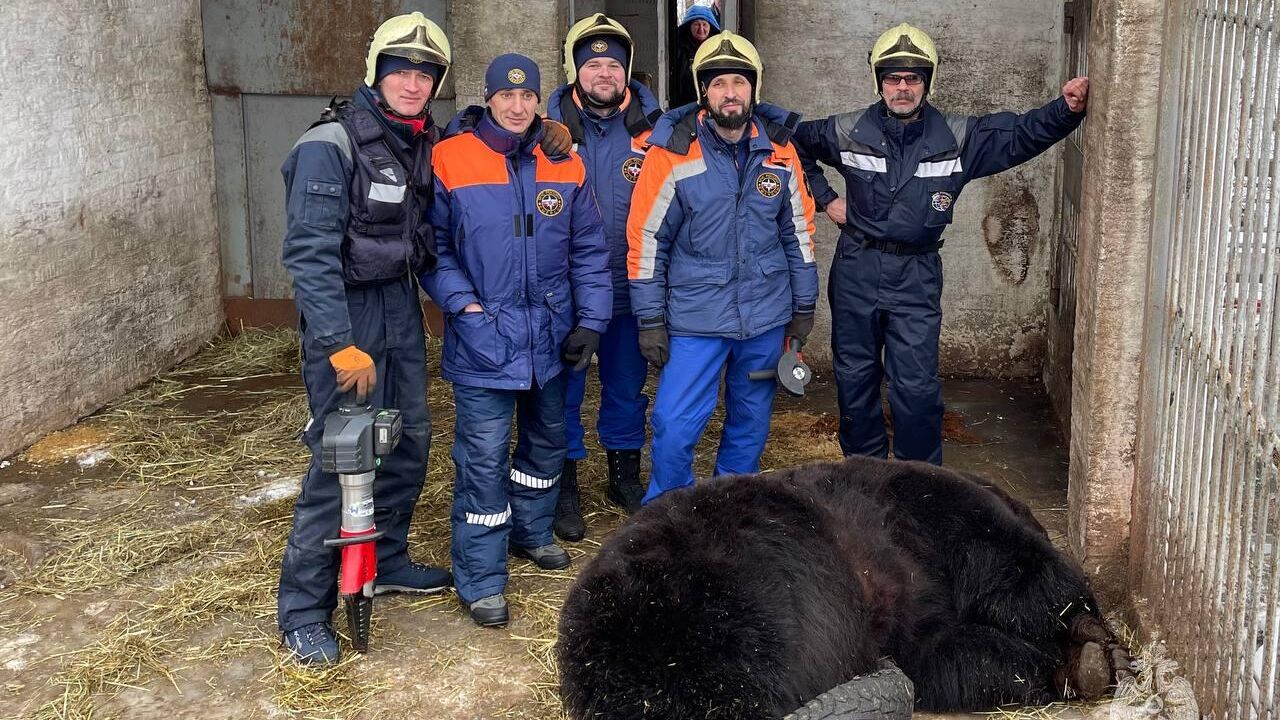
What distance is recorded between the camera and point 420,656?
4.30 m

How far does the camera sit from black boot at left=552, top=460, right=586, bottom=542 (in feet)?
17.5

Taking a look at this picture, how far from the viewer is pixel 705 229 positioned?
497cm

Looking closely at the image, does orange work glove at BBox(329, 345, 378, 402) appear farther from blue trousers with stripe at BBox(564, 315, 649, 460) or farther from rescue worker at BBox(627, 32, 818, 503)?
blue trousers with stripe at BBox(564, 315, 649, 460)

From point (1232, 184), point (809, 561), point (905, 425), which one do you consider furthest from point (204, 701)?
point (1232, 184)

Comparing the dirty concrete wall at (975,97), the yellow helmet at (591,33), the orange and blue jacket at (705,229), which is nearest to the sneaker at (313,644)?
the orange and blue jacket at (705,229)

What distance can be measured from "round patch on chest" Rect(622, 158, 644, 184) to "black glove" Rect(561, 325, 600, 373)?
97 centimetres

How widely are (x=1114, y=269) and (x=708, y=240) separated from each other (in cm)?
149

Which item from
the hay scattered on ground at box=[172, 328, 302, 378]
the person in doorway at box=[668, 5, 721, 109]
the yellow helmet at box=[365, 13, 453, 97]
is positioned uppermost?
the person in doorway at box=[668, 5, 721, 109]

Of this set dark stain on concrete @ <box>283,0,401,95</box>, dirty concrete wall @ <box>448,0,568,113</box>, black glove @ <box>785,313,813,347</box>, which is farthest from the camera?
dark stain on concrete @ <box>283,0,401,95</box>

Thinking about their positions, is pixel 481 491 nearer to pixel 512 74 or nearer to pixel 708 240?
pixel 708 240

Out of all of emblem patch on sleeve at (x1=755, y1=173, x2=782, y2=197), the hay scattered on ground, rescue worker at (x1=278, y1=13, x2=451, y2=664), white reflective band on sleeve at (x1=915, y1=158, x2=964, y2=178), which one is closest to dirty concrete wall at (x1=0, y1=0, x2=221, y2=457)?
the hay scattered on ground

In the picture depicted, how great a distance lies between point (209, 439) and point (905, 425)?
3465 mm

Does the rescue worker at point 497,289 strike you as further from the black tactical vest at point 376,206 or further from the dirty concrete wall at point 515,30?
the dirty concrete wall at point 515,30

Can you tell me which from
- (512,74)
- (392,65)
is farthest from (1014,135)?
(392,65)
